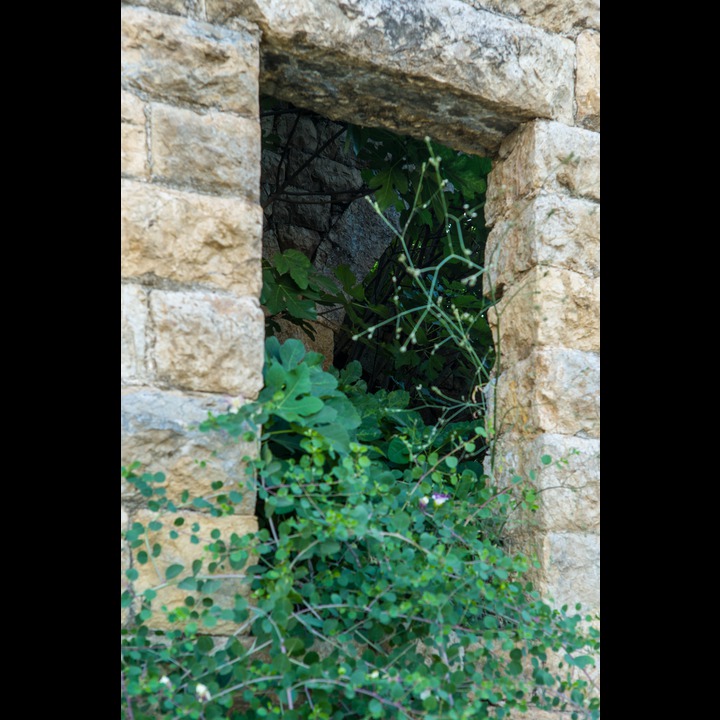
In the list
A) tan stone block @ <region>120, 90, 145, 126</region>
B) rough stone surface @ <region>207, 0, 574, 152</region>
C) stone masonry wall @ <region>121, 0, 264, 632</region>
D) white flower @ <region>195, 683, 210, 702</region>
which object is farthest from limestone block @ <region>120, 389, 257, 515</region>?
rough stone surface @ <region>207, 0, 574, 152</region>

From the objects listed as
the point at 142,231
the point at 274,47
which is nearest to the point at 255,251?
the point at 142,231

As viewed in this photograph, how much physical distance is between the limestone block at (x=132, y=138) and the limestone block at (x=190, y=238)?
0.13 feet

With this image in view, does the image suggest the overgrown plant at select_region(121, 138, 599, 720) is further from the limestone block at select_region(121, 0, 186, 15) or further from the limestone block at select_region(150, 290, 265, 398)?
the limestone block at select_region(121, 0, 186, 15)

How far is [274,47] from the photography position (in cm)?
243

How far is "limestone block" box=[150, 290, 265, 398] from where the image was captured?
Result: 2.13 metres

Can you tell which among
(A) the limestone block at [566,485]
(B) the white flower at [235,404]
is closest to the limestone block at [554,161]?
(A) the limestone block at [566,485]

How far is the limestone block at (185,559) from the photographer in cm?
202

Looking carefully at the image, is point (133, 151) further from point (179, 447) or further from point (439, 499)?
point (439, 499)

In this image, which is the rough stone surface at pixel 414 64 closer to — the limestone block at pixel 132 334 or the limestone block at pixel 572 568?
the limestone block at pixel 132 334

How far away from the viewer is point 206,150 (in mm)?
2246

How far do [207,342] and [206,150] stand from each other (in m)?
0.49

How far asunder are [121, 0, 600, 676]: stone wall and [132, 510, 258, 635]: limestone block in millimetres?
66

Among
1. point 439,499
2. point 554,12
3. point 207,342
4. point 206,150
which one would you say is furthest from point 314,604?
point 554,12

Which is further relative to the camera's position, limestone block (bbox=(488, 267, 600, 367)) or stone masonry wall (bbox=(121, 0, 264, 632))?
limestone block (bbox=(488, 267, 600, 367))
